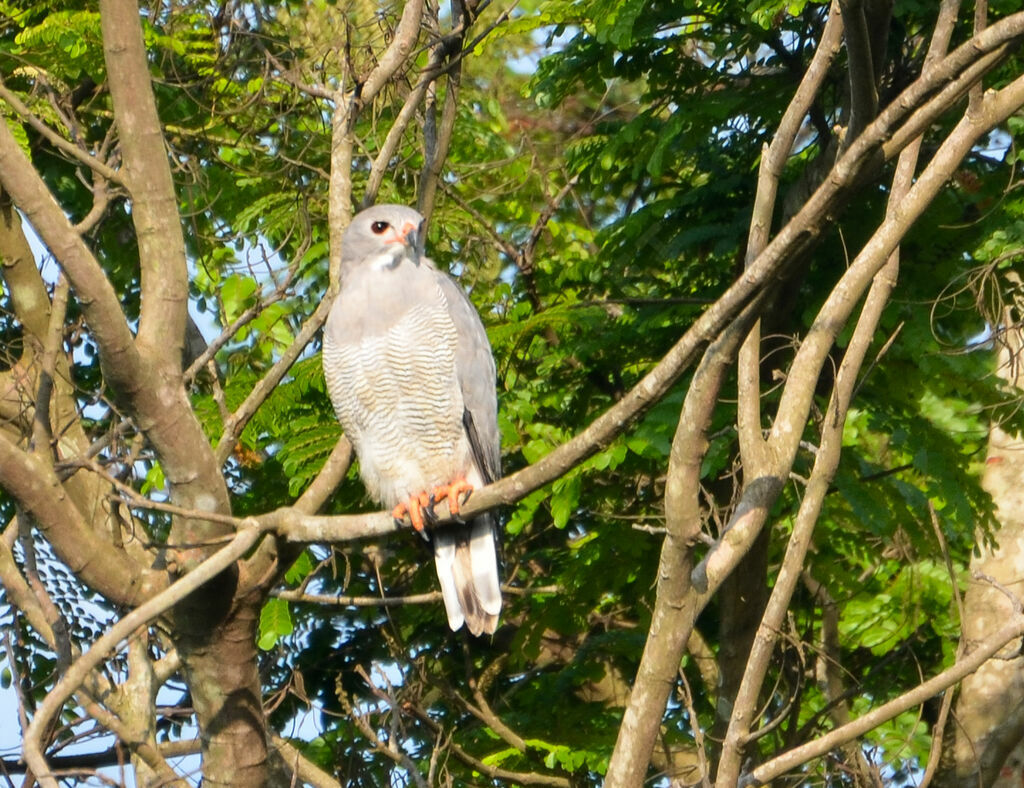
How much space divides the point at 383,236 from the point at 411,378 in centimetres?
53

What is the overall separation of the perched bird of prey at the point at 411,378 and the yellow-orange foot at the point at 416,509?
184 mm

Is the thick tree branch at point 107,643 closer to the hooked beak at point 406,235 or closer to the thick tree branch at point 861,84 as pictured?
the hooked beak at point 406,235

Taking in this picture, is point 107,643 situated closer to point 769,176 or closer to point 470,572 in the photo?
point 470,572

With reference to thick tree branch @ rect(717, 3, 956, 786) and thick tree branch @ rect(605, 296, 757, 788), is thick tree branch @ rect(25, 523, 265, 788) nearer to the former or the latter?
thick tree branch @ rect(605, 296, 757, 788)

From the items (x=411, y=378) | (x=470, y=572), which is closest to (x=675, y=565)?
(x=470, y=572)

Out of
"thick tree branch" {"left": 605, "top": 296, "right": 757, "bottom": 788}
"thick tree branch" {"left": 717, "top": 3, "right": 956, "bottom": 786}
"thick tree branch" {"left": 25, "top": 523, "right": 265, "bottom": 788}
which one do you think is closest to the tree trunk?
"thick tree branch" {"left": 717, "top": 3, "right": 956, "bottom": 786}

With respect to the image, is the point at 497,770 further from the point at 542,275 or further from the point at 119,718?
the point at 542,275

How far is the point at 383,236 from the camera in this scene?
474 cm

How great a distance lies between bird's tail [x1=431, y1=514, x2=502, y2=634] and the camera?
Answer: 4.68 metres

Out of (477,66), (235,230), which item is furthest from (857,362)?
(477,66)

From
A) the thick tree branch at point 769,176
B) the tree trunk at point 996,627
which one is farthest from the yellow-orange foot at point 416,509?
the tree trunk at point 996,627

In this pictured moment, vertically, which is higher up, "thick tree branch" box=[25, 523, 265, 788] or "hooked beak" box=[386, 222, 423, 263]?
"hooked beak" box=[386, 222, 423, 263]

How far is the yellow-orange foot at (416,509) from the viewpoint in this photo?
4277 millimetres

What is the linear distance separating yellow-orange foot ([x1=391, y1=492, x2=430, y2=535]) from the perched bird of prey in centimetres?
18
